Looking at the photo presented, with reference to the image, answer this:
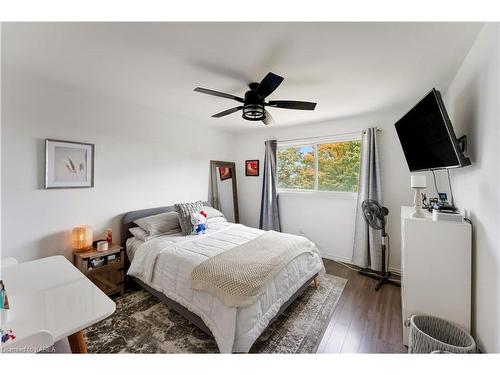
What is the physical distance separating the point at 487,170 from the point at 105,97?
3762 millimetres

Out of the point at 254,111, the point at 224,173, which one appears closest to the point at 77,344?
the point at 254,111

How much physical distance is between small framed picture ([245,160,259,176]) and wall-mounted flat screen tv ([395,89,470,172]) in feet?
8.70

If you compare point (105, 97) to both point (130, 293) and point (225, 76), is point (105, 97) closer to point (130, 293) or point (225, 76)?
point (225, 76)

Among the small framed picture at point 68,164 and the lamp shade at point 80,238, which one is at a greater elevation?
the small framed picture at point 68,164

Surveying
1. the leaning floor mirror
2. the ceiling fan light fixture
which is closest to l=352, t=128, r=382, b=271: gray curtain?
the ceiling fan light fixture

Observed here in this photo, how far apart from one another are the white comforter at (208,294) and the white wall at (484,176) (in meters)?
1.33

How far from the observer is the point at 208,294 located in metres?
1.69

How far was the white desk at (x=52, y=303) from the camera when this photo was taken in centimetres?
88

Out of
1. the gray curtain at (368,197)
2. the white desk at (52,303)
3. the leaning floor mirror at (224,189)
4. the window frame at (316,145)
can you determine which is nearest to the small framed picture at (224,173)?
the leaning floor mirror at (224,189)

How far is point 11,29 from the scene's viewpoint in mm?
1336

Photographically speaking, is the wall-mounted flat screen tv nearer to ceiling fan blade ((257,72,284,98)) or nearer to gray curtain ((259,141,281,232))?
ceiling fan blade ((257,72,284,98))

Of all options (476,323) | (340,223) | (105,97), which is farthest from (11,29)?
(340,223)

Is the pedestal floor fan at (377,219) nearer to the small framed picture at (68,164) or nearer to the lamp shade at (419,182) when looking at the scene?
the lamp shade at (419,182)
